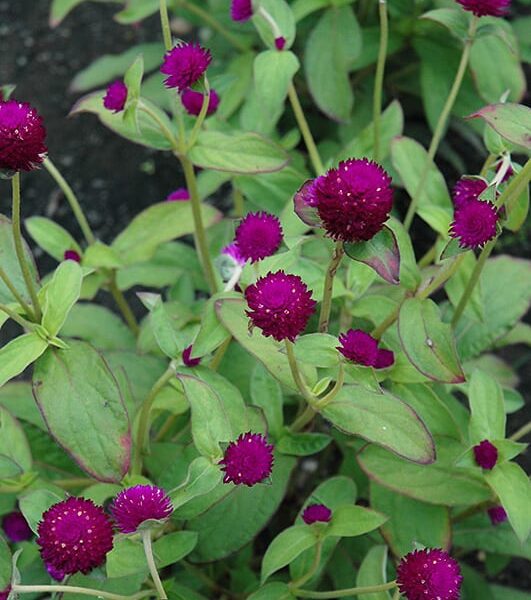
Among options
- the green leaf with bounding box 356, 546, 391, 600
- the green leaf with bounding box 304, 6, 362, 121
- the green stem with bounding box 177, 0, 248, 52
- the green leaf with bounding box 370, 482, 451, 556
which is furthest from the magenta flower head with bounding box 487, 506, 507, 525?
the green stem with bounding box 177, 0, 248, 52

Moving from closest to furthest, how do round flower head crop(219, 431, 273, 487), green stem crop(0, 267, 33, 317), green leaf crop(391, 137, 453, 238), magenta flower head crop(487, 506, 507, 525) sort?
round flower head crop(219, 431, 273, 487), green stem crop(0, 267, 33, 317), magenta flower head crop(487, 506, 507, 525), green leaf crop(391, 137, 453, 238)

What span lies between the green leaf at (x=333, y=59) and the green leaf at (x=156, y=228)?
23.9 inches

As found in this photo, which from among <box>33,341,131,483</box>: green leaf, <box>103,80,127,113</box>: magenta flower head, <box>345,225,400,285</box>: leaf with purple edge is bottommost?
<box>33,341,131,483</box>: green leaf

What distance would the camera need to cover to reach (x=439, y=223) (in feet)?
4.78

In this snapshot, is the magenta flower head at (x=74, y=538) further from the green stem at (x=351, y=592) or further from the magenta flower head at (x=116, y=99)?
the magenta flower head at (x=116, y=99)

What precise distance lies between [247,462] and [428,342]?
0.38 m

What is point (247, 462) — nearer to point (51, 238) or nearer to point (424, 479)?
Result: point (424, 479)

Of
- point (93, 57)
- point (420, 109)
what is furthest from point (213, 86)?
point (93, 57)

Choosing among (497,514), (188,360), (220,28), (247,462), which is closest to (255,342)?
(188,360)

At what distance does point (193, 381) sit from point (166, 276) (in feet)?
2.29

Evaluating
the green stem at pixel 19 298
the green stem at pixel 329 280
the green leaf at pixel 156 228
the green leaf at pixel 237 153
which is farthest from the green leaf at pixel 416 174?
the green stem at pixel 19 298

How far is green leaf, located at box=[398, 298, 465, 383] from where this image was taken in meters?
1.29

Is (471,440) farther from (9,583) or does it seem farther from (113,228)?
(113,228)

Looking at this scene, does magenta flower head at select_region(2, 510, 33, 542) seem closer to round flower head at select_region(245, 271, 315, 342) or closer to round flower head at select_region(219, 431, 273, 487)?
round flower head at select_region(219, 431, 273, 487)
